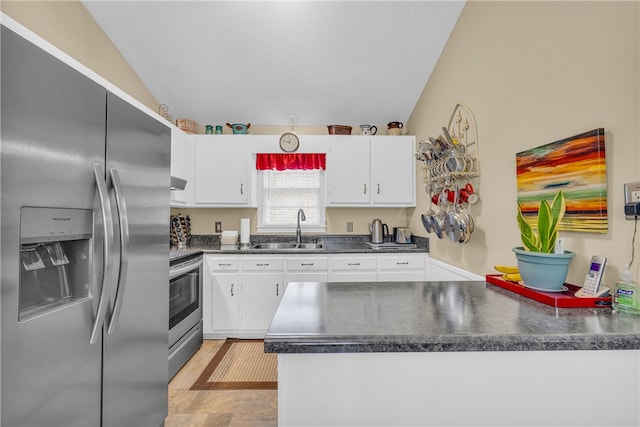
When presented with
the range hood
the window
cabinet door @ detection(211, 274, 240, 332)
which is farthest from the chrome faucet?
the range hood

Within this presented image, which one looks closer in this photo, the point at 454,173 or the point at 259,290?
the point at 454,173

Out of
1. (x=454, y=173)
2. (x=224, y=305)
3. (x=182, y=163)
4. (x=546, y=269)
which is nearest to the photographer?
(x=546, y=269)

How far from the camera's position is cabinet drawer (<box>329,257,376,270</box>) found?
2.99 metres

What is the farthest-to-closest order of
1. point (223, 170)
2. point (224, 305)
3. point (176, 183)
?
point (223, 170) → point (224, 305) → point (176, 183)

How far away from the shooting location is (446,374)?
849 mm

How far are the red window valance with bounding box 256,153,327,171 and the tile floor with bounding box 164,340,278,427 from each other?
2194mm

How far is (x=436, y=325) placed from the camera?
3.03 feet

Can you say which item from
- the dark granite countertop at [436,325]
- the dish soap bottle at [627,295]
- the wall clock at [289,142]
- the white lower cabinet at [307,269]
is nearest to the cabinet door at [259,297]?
the white lower cabinet at [307,269]

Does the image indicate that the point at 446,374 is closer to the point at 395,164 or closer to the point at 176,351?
the point at 176,351

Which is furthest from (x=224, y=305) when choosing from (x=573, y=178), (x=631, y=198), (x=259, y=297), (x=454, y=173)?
(x=631, y=198)

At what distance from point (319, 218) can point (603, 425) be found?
300cm

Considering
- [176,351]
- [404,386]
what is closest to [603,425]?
[404,386]

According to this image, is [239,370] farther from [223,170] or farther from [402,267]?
[223,170]

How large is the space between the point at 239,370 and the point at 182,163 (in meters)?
2.07
